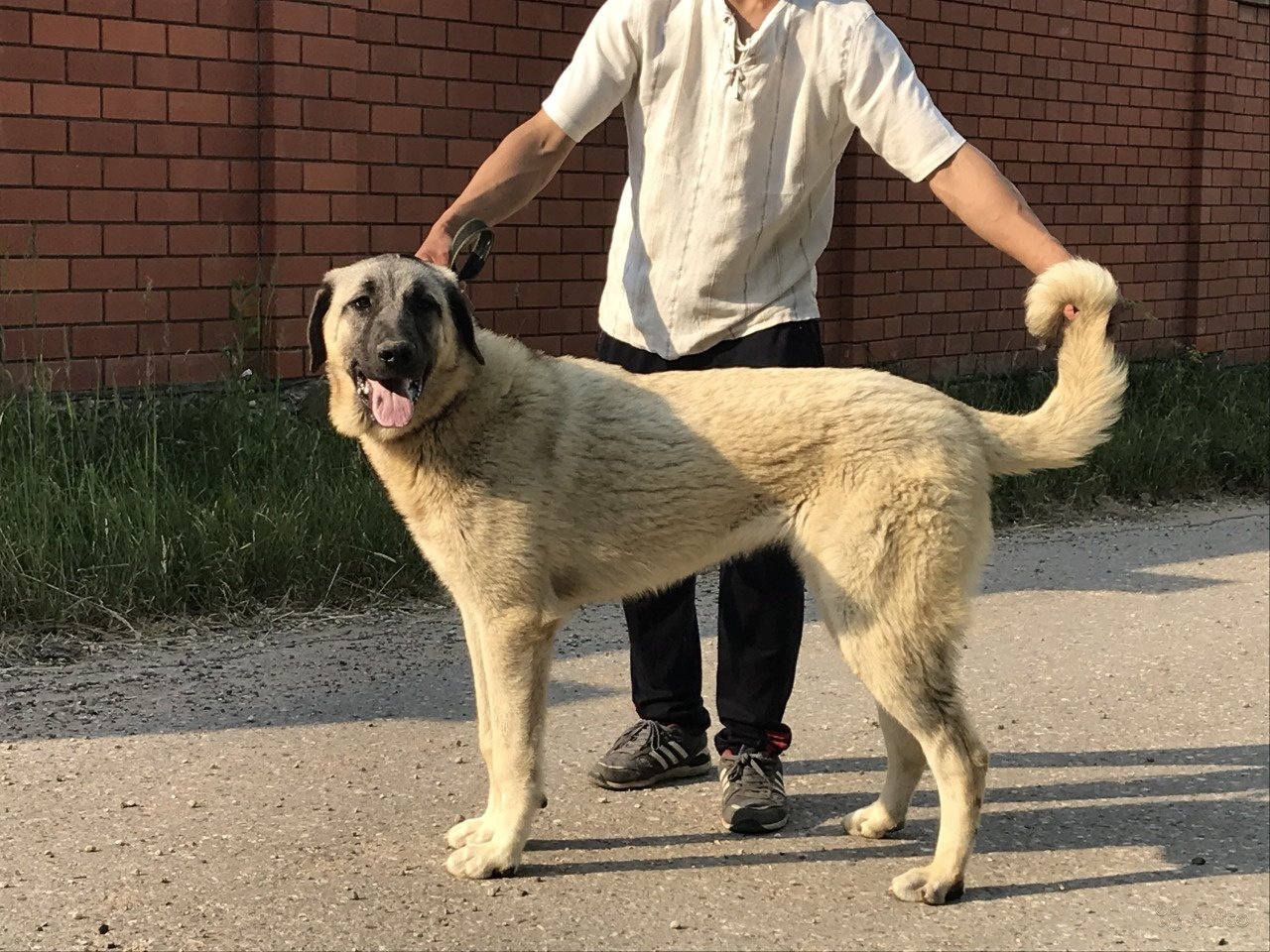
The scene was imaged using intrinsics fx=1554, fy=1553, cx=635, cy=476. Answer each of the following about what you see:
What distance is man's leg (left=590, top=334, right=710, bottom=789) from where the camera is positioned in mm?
4375

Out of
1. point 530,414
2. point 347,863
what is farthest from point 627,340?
point 347,863

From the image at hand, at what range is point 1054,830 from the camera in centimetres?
418

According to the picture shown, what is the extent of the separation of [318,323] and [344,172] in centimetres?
369

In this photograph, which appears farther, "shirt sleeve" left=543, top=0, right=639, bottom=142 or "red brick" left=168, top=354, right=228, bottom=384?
"red brick" left=168, top=354, right=228, bottom=384

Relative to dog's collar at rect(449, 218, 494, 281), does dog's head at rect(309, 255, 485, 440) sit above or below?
below

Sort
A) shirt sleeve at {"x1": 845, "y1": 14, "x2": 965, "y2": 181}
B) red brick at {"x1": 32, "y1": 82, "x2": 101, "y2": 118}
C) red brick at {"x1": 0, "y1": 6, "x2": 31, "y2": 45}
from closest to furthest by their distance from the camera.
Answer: shirt sleeve at {"x1": 845, "y1": 14, "x2": 965, "y2": 181} < red brick at {"x1": 0, "y1": 6, "x2": 31, "y2": 45} < red brick at {"x1": 32, "y1": 82, "x2": 101, "y2": 118}

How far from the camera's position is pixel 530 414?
12.6 feet

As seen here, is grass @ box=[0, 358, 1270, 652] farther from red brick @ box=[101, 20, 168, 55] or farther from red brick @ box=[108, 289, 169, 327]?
red brick @ box=[101, 20, 168, 55]

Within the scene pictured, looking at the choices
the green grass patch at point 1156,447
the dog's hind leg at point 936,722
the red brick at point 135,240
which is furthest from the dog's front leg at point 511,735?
the green grass patch at point 1156,447

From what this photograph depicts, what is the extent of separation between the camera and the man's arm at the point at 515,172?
13.9 ft

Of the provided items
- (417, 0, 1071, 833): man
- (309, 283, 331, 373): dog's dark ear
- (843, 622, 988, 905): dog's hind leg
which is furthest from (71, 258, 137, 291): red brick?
(843, 622, 988, 905): dog's hind leg

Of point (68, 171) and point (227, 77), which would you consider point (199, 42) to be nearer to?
point (227, 77)

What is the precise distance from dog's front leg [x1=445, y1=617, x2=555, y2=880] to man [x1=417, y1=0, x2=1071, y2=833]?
2.09ft

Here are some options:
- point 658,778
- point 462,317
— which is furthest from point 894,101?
point 658,778
